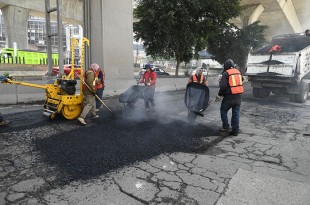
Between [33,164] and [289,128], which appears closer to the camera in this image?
[33,164]

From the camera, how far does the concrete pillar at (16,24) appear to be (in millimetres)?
28906

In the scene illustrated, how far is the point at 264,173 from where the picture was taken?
375cm

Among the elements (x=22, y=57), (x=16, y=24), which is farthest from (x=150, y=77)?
(x=16, y=24)

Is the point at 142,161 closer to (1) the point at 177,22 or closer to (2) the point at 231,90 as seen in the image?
(2) the point at 231,90

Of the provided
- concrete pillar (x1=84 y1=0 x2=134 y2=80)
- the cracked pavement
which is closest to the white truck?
the cracked pavement

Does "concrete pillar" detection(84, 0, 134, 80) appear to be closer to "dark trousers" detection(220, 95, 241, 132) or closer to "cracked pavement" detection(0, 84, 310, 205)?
"cracked pavement" detection(0, 84, 310, 205)

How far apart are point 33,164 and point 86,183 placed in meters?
1.16

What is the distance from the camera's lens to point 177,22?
53.1 ft

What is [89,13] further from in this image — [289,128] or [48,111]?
[289,128]

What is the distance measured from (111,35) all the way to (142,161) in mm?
9364

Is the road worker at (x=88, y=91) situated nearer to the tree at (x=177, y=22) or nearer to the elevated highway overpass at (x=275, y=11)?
the tree at (x=177, y=22)

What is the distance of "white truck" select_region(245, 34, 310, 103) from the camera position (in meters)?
10.5

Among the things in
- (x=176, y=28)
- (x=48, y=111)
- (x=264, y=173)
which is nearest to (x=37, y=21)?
(x=176, y=28)

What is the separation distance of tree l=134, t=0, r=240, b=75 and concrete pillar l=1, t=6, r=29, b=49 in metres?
20.0
